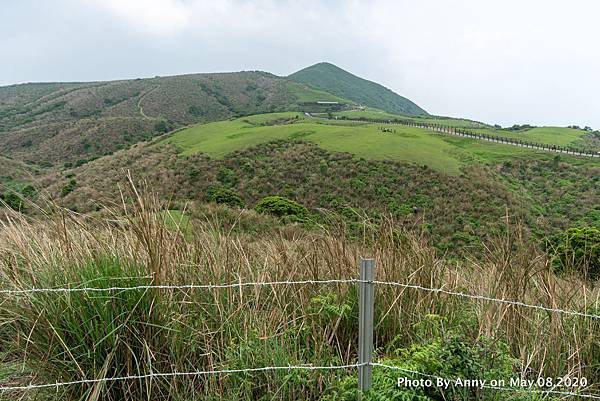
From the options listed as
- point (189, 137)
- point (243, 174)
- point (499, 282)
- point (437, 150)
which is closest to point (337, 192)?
point (243, 174)

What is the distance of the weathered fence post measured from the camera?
2.59 m

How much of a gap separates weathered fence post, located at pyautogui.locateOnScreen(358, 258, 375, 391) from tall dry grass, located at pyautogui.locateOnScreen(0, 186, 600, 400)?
0.33 m

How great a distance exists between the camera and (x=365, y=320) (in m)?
2.64

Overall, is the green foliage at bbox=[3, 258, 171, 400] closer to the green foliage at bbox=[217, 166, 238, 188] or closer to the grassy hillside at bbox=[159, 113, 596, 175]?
the green foliage at bbox=[217, 166, 238, 188]

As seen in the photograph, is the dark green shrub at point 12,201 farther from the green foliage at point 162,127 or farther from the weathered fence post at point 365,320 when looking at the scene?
the green foliage at point 162,127

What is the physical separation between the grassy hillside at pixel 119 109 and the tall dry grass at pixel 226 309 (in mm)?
57228

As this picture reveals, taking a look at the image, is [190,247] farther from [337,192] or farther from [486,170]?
[486,170]

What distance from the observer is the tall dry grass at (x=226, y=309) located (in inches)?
113

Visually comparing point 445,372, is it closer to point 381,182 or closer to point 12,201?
point 12,201

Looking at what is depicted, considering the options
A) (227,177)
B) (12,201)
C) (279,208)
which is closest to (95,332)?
(12,201)

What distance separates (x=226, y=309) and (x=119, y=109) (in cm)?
10443

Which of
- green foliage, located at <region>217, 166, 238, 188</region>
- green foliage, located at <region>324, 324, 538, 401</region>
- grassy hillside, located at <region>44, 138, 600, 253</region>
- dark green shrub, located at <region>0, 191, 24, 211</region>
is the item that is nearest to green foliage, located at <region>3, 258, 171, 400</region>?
green foliage, located at <region>324, 324, 538, 401</region>

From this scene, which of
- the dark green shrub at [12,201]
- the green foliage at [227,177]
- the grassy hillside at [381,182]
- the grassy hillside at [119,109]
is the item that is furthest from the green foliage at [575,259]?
the grassy hillside at [119,109]

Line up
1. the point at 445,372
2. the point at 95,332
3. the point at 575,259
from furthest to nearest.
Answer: the point at 575,259 → the point at 95,332 → the point at 445,372
